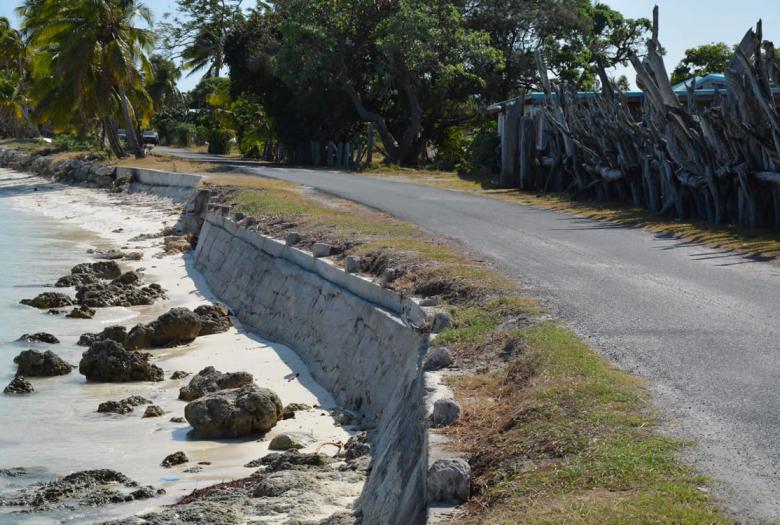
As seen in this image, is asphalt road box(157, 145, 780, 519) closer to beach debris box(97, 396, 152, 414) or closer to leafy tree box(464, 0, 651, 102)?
beach debris box(97, 396, 152, 414)

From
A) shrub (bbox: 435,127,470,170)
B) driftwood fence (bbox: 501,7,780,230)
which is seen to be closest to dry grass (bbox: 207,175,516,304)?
driftwood fence (bbox: 501,7,780,230)

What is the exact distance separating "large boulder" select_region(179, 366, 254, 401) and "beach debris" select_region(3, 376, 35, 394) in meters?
1.79

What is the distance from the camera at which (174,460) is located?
30.0 ft

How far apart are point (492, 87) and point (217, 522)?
123ft

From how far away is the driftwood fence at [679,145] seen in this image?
16.0m

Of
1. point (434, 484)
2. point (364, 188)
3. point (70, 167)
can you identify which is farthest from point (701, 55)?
point (434, 484)

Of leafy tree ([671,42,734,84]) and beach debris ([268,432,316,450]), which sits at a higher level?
leafy tree ([671,42,734,84])

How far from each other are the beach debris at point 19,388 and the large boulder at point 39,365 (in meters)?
0.61

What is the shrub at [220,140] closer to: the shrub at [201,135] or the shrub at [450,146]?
the shrub at [201,135]

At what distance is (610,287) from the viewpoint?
35.0 ft

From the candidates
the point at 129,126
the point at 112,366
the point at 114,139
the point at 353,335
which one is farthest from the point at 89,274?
the point at 114,139

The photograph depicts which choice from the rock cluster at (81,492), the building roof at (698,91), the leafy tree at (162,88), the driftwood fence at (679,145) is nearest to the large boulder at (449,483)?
the rock cluster at (81,492)

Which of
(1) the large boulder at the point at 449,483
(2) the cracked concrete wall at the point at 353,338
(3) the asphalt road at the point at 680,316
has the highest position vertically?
(3) the asphalt road at the point at 680,316

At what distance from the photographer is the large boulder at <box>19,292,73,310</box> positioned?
17578 millimetres
